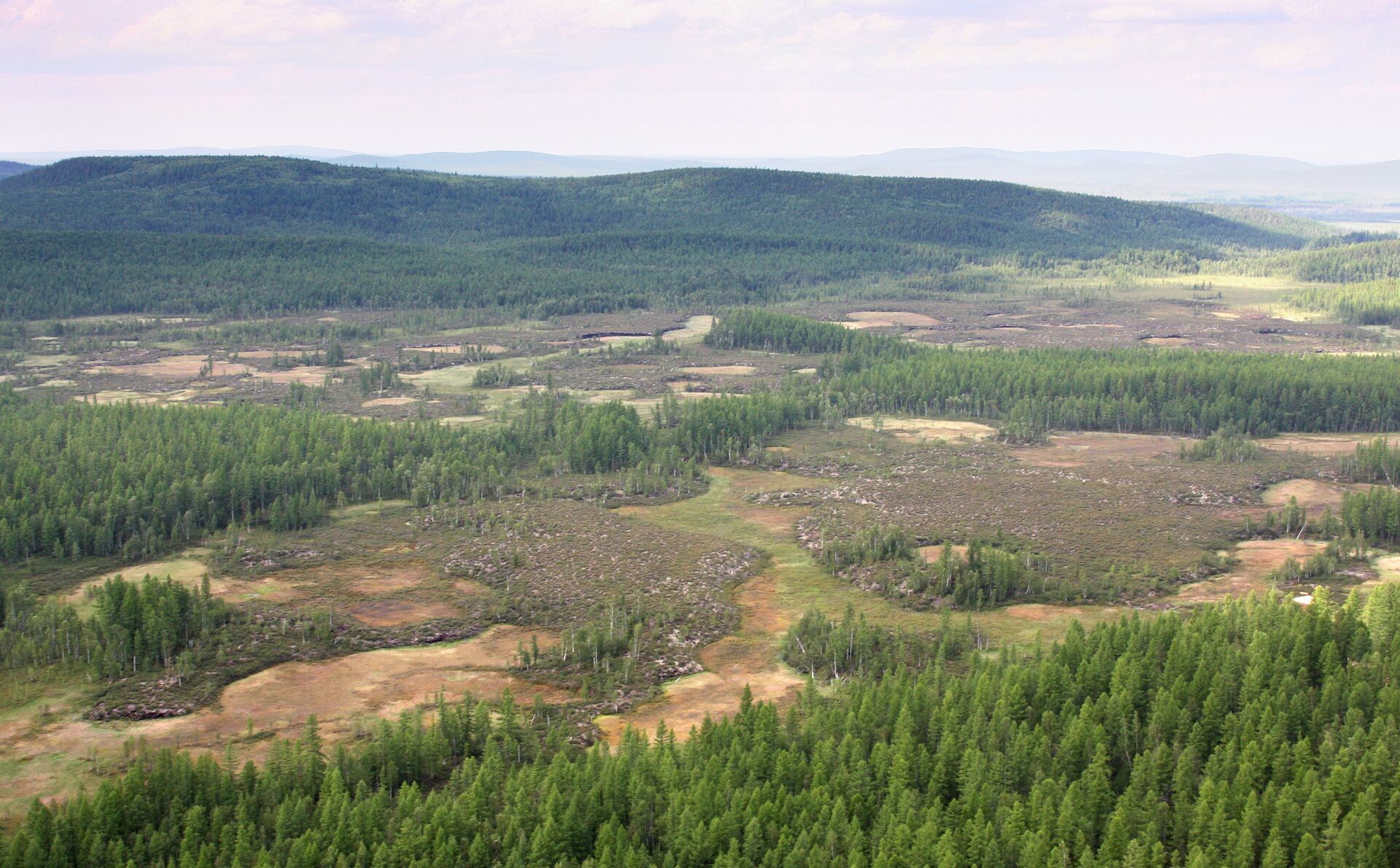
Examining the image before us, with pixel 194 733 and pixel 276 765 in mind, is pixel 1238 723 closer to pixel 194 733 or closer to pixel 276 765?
pixel 276 765

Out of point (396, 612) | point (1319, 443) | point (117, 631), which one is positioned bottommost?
point (396, 612)

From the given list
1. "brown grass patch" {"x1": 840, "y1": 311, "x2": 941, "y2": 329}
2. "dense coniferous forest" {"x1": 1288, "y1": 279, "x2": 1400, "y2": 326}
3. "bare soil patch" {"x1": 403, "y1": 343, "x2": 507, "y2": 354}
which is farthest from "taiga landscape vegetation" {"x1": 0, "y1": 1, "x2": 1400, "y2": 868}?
"dense coniferous forest" {"x1": 1288, "y1": 279, "x2": 1400, "y2": 326}

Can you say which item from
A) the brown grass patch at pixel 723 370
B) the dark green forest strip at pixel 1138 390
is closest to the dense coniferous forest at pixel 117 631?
the dark green forest strip at pixel 1138 390

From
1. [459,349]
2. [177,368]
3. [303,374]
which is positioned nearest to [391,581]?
[303,374]

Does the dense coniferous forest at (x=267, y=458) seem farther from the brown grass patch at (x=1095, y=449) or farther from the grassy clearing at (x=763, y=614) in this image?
the brown grass patch at (x=1095, y=449)

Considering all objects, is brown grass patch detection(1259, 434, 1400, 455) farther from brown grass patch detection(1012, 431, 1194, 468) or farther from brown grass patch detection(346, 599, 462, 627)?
brown grass patch detection(346, 599, 462, 627)

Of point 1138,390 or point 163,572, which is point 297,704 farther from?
point 1138,390
